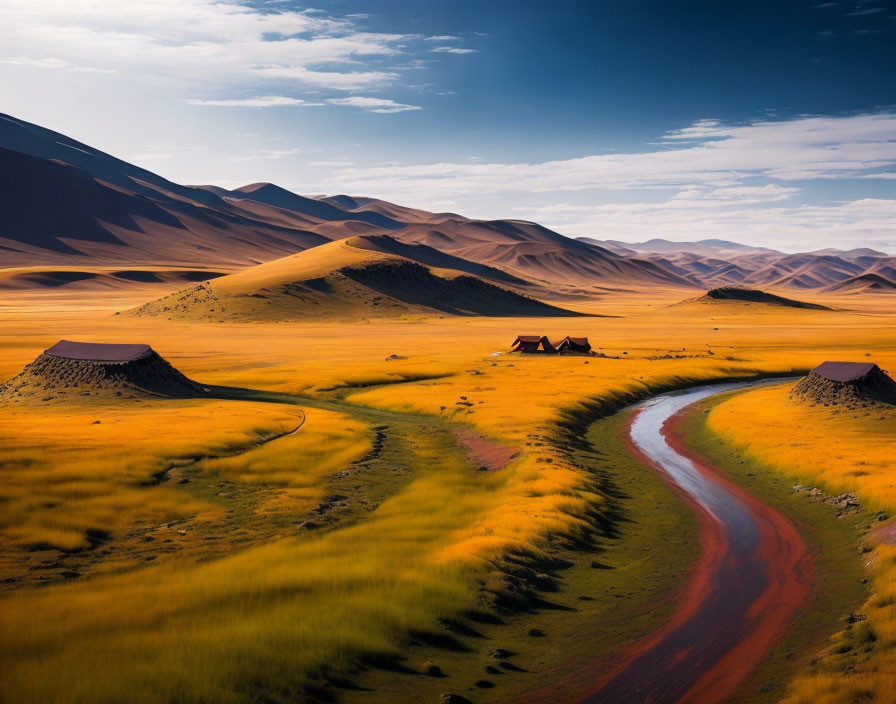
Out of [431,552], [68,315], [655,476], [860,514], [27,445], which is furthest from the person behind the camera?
[68,315]

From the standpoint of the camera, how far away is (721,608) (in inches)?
1109

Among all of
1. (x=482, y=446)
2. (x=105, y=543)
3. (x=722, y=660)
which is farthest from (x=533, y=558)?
(x=482, y=446)

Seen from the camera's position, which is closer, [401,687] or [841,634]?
[401,687]

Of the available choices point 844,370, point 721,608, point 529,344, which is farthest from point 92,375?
point 844,370

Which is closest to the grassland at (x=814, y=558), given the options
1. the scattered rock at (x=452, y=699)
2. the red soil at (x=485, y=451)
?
the scattered rock at (x=452, y=699)

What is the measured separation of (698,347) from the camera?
12925cm

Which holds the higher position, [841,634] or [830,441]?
[830,441]

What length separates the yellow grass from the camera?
21844 mm

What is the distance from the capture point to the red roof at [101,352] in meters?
68.8

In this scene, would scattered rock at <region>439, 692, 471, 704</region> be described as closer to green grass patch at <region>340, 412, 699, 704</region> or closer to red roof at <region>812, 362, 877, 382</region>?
green grass patch at <region>340, 412, 699, 704</region>

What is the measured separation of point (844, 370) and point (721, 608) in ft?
148

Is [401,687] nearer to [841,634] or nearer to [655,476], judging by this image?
[841,634]

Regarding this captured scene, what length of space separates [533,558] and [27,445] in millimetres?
29719

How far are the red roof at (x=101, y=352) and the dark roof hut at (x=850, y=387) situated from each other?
195 feet
